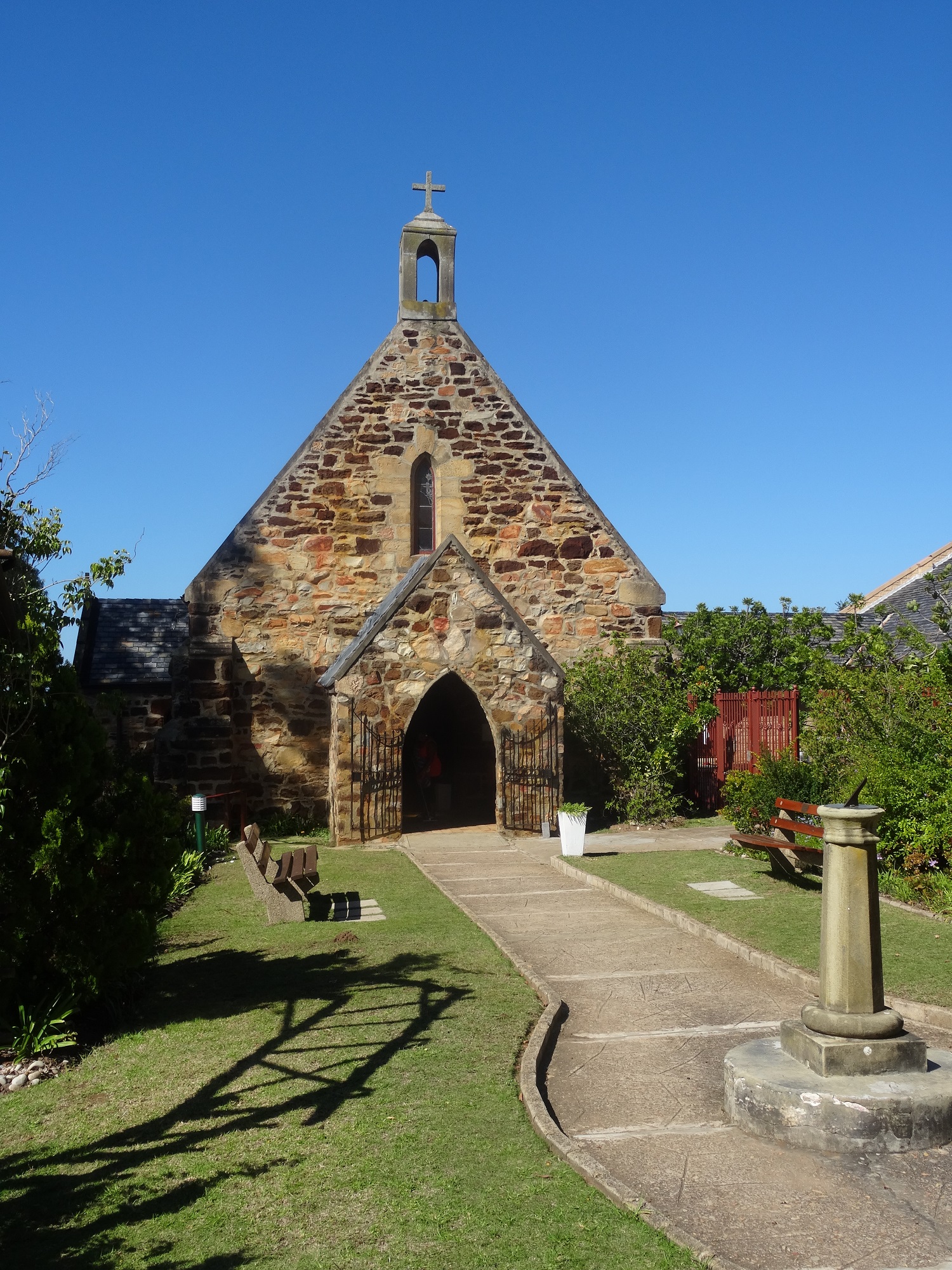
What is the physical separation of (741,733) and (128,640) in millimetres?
11705

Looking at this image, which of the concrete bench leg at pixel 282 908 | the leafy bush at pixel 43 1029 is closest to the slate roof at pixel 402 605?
the concrete bench leg at pixel 282 908

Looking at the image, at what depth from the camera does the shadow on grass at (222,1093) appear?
4.39 metres

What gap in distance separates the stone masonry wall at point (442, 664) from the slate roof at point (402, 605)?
0.19ft

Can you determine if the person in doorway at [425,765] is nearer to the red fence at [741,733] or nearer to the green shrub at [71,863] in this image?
the red fence at [741,733]

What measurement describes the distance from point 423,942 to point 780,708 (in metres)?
11.8

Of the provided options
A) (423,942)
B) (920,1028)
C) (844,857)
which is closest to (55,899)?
(423,942)

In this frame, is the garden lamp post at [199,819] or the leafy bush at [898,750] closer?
the leafy bush at [898,750]

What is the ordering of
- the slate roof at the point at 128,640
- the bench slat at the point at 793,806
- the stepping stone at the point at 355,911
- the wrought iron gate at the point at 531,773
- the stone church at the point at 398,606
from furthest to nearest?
the slate roof at the point at 128,640, the wrought iron gate at the point at 531,773, the stone church at the point at 398,606, the stepping stone at the point at 355,911, the bench slat at the point at 793,806

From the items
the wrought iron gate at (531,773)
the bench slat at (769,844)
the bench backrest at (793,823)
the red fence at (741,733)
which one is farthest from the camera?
the red fence at (741,733)

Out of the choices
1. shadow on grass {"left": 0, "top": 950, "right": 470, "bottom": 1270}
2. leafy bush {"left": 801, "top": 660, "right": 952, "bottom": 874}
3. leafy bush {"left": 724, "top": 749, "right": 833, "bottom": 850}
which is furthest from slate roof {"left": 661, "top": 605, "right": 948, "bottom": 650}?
shadow on grass {"left": 0, "top": 950, "right": 470, "bottom": 1270}

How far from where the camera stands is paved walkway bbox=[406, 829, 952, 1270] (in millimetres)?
4328

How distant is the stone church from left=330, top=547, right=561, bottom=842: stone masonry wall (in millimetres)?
27

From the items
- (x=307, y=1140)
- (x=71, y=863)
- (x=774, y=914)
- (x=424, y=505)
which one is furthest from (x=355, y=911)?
(x=424, y=505)

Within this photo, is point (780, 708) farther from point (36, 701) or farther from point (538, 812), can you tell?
point (36, 701)
